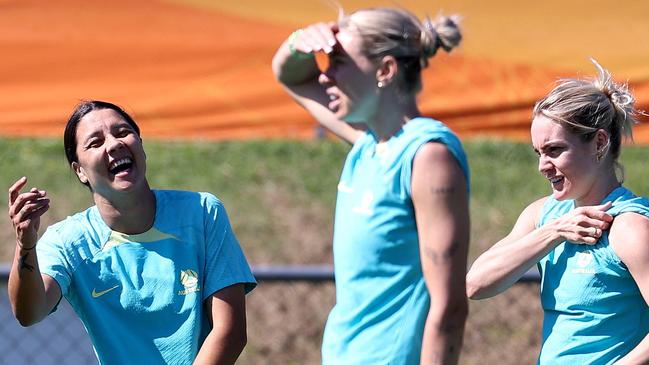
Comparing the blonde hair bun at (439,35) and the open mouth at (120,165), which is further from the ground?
the blonde hair bun at (439,35)

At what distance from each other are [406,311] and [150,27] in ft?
20.0

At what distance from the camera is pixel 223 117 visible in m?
8.21

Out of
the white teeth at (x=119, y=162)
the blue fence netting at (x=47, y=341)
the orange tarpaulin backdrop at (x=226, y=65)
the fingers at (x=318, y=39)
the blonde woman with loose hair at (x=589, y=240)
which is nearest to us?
the fingers at (x=318, y=39)

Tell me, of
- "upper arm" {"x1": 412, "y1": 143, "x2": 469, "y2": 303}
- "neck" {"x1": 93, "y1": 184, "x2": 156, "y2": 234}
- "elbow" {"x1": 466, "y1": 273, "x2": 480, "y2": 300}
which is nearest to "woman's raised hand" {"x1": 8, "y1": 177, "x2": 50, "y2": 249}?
"neck" {"x1": 93, "y1": 184, "x2": 156, "y2": 234}

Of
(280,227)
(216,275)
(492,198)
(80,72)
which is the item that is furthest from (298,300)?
(216,275)

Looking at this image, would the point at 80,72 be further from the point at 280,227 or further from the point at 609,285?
the point at 609,285

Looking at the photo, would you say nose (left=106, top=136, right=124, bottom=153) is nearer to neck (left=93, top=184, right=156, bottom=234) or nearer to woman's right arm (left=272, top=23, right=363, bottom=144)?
neck (left=93, top=184, right=156, bottom=234)

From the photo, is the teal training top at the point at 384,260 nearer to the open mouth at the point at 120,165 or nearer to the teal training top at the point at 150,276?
the teal training top at the point at 150,276

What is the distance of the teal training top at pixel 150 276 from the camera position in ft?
11.4

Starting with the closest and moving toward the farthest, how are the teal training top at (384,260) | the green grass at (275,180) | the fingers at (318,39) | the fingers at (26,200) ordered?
the teal training top at (384,260) < the fingers at (318,39) < the fingers at (26,200) < the green grass at (275,180)

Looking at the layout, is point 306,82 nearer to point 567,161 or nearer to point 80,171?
point 80,171

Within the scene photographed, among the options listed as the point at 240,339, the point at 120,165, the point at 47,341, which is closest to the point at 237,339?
the point at 240,339

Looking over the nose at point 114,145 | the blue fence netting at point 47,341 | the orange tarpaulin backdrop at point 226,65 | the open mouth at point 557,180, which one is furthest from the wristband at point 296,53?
the orange tarpaulin backdrop at point 226,65

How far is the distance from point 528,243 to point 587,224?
182 millimetres
